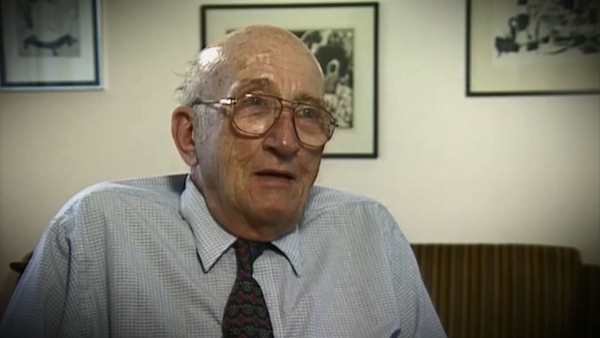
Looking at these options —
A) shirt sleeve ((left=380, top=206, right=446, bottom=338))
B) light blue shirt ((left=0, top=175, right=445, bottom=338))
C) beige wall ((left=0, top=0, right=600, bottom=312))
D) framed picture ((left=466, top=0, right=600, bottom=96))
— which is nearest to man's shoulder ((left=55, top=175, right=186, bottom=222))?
light blue shirt ((left=0, top=175, right=445, bottom=338))

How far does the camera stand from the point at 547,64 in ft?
6.09

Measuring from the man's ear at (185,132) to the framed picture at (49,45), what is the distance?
0.93 metres

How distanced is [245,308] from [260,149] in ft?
0.93

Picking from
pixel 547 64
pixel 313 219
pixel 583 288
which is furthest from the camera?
pixel 547 64

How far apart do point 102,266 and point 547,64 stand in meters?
1.51

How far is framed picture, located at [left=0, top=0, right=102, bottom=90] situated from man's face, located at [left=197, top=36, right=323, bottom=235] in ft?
3.47

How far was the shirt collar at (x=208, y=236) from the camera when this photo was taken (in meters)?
1.05

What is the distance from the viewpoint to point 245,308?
102cm

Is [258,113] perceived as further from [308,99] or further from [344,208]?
[344,208]

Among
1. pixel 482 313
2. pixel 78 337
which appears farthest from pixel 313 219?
pixel 482 313

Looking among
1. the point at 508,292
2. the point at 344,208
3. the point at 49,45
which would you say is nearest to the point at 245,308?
the point at 344,208

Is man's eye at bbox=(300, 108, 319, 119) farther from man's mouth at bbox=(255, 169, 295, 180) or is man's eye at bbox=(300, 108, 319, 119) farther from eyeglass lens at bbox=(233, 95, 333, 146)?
man's mouth at bbox=(255, 169, 295, 180)

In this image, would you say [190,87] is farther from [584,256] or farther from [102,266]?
[584,256]

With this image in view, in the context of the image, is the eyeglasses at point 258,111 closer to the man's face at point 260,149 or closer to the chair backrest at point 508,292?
the man's face at point 260,149
